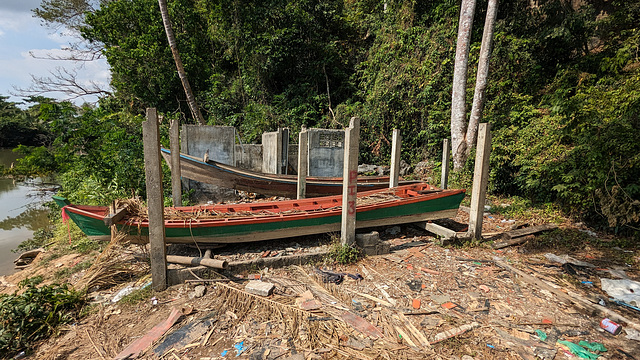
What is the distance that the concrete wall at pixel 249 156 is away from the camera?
30.8ft

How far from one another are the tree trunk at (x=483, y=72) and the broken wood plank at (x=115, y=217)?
30.1 ft

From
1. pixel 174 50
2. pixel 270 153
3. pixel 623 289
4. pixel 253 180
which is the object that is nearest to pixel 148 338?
pixel 253 180

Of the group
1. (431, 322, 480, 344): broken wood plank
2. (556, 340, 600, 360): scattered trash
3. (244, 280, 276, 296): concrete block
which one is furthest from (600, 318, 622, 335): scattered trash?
(244, 280, 276, 296): concrete block

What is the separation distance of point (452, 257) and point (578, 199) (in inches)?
133

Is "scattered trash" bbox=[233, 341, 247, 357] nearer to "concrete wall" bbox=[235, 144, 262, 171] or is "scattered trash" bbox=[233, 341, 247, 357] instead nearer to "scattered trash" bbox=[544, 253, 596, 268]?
"scattered trash" bbox=[544, 253, 596, 268]

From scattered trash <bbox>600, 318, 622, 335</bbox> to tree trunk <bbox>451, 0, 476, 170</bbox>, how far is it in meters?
6.45

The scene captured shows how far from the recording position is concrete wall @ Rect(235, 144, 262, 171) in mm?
9375

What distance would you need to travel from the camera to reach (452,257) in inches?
200

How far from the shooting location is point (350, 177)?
15.4 ft

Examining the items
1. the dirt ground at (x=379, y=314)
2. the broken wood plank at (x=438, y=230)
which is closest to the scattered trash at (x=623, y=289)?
the dirt ground at (x=379, y=314)

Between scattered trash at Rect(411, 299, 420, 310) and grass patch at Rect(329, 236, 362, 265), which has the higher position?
grass patch at Rect(329, 236, 362, 265)

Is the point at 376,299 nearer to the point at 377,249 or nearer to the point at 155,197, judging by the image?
the point at 377,249

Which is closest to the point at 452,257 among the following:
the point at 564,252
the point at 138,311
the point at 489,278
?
the point at 489,278

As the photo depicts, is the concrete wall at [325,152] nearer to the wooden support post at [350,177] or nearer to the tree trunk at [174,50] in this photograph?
the wooden support post at [350,177]
